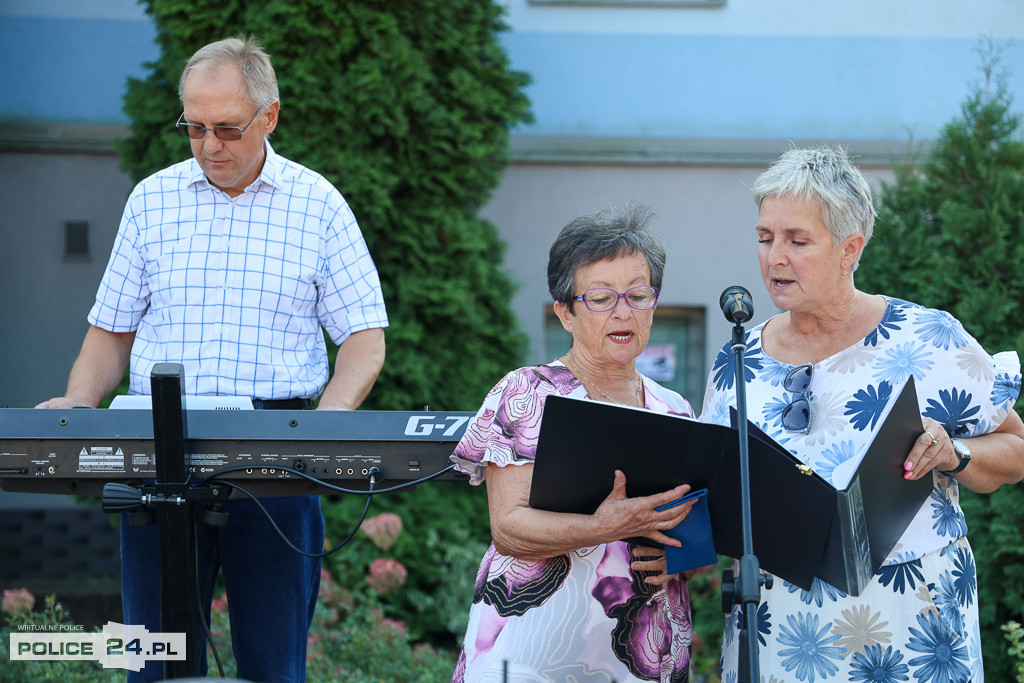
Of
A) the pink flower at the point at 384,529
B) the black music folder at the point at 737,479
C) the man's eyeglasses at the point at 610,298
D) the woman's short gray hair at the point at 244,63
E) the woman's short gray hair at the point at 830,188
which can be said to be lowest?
the pink flower at the point at 384,529

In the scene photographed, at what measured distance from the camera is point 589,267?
2.22 metres

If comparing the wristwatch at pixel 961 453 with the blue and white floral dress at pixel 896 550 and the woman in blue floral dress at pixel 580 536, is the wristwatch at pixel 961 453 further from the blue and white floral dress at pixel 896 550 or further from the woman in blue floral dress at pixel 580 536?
the woman in blue floral dress at pixel 580 536

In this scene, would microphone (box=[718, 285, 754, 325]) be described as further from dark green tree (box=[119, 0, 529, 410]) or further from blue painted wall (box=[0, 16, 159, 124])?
blue painted wall (box=[0, 16, 159, 124])

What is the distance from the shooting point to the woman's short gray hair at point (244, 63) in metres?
2.69

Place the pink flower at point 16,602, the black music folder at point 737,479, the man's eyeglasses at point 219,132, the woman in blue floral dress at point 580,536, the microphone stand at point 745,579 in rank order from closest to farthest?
the microphone stand at point 745,579
the black music folder at point 737,479
the woman in blue floral dress at point 580,536
the man's eyeglasses at point 219,132
the pink flower at point 16,602

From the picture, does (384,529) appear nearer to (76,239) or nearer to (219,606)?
(219,606)

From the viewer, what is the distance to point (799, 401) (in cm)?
243

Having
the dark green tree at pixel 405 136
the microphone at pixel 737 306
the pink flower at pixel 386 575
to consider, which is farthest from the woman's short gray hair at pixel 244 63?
the pink flower at pixel 386 575

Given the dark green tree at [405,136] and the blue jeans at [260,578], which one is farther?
the dark green tree at [405,136]

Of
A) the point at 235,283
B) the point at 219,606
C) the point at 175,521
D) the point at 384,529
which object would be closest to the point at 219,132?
the point at 235,283

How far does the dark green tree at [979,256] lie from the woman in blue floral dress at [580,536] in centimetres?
236

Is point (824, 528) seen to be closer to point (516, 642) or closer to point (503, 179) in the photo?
point (516, 642)

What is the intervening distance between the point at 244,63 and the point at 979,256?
3144mm

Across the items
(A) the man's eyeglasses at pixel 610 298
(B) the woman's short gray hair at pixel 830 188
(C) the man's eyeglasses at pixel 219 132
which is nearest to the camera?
(A) the man's eyeglasses at pixel 610 298
